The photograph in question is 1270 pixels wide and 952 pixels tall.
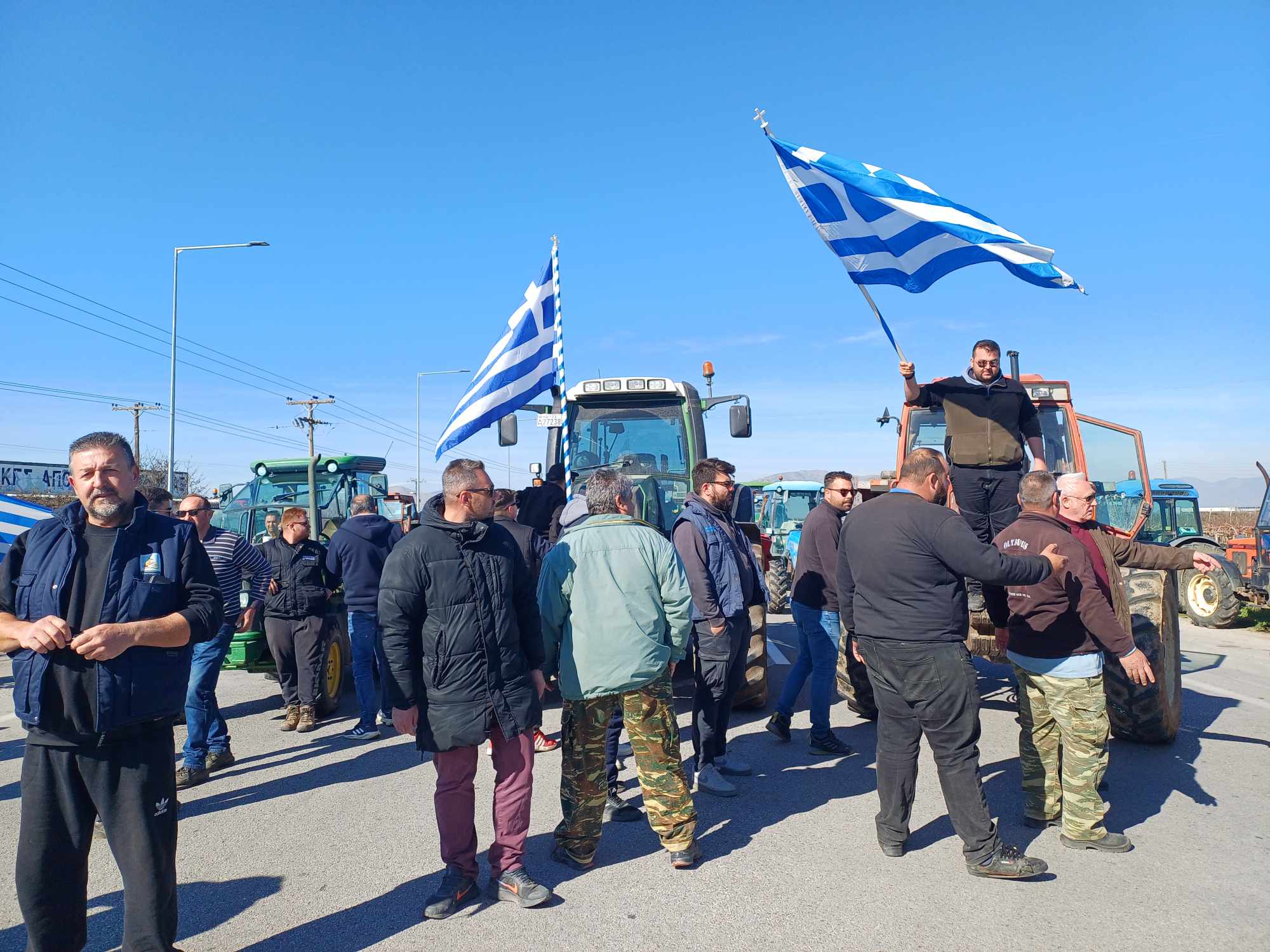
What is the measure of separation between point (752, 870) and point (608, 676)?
1176 mm

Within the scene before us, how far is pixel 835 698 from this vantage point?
777 centimetres

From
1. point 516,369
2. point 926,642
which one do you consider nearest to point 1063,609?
point 926,642

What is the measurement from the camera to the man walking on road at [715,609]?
16.7ft

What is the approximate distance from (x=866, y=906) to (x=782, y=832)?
912 mm

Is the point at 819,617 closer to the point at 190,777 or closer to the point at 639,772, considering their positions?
the point at 639,772

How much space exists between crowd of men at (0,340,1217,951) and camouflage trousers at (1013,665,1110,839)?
0.01 m

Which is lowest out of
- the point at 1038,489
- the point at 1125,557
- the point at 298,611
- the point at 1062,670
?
the point at 1062,670

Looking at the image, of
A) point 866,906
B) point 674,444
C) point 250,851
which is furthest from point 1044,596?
point 674,444

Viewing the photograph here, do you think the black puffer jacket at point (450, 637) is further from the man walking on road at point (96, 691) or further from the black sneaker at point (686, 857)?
the black sneaker at point (686, 857)

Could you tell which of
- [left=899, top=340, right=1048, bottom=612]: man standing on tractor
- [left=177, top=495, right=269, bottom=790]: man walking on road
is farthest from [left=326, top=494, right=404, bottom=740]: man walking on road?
[left=899, top=340, right=1048, bottom=612]: man standing on tractor

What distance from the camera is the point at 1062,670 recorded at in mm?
4316

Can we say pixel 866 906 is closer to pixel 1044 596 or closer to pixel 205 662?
pixel 1044 596

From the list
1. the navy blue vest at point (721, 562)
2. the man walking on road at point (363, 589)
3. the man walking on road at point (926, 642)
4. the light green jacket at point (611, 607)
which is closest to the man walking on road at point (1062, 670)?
the man walking on road at point (926, 642)

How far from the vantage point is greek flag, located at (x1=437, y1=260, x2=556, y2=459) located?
9.72m
